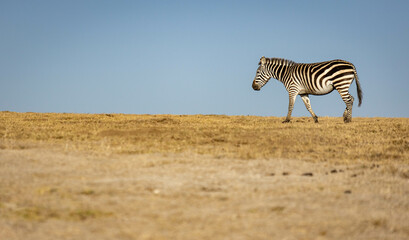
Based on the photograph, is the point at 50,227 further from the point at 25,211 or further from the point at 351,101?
the point at 351,101

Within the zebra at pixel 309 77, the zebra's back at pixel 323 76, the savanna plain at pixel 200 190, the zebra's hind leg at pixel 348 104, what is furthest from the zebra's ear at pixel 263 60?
the savanna plain at pixel 200 190

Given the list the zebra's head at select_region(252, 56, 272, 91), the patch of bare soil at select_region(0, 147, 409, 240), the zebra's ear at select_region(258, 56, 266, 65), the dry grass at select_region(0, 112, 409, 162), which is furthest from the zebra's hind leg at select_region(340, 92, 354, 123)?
the patch of bare soil at select_region(0, 147, 409, 240)

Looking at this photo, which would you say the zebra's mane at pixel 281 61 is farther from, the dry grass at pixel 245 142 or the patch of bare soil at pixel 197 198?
the patch of bare soil at pixel 197 198

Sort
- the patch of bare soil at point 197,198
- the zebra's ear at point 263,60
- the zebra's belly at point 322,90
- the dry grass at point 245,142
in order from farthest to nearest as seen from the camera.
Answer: the zebra's ear at point 263,60
the zebra's belly at point 322,90
the dry grass at point 245,142
the patch of bare soil at point 197,198

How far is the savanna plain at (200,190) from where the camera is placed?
17.4ft

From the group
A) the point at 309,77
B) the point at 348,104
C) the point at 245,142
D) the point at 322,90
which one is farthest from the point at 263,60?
the point at 245,142

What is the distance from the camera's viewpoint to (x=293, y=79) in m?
22.8

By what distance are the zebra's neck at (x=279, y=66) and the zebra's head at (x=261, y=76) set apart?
0.24 m

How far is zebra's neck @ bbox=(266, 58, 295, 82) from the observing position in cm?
2366

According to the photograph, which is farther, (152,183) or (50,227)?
(152,183)

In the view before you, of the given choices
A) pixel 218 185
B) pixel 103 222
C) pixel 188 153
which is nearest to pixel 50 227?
pixel 103 222

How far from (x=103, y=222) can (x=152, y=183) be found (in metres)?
2.12

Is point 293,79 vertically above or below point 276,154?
above

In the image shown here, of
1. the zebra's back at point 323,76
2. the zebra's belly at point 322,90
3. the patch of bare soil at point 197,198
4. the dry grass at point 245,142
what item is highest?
the zebra's back at point 323,76
